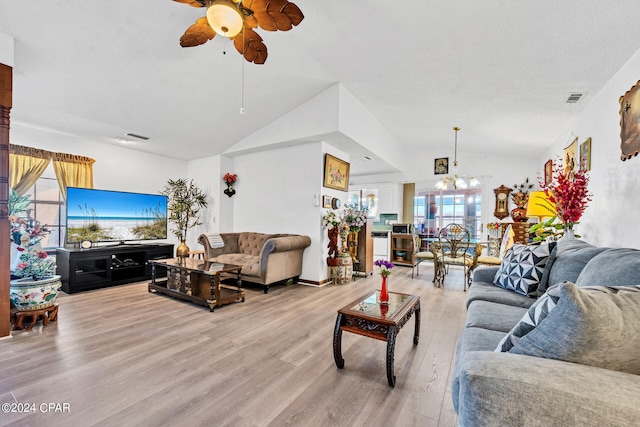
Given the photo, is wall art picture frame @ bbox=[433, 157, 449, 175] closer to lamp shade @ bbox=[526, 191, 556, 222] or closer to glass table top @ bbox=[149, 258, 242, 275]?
lamp shade @ bbox=[526, 191, 556, 222]

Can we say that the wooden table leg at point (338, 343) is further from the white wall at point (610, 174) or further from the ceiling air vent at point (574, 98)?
the ceiling air vent at point (574, 98)

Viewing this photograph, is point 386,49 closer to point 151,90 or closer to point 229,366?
point 151,90

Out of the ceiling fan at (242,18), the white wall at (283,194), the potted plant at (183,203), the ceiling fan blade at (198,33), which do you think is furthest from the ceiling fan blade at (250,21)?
the potted plant at (183,203)

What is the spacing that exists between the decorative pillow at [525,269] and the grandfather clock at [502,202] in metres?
4.27

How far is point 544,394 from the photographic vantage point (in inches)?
30.6

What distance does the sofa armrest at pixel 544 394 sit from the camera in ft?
2.39

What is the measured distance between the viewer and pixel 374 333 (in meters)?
2.03

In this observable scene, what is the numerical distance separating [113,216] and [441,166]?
7034mm

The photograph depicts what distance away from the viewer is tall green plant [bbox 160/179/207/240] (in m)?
5.87

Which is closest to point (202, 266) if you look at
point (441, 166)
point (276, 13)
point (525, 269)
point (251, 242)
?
point (251, 242)

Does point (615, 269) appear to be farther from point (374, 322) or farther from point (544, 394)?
point (374, 322)

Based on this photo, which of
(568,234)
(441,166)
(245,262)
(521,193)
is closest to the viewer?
(568,234)

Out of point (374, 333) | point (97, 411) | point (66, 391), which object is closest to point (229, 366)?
point (97, 411)

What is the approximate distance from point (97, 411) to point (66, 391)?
0.38 meters
